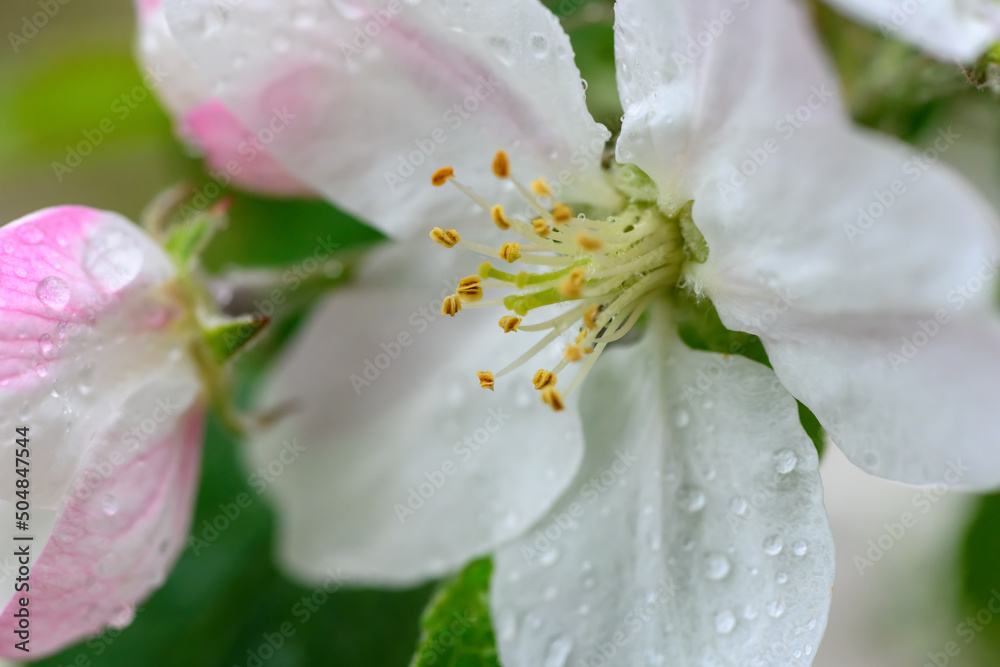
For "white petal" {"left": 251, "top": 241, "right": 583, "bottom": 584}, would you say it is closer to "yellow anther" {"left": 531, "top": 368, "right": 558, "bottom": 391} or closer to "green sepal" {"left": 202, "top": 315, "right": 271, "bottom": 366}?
"yellow anther" {"left": 531, "top": 368, "right": 558, "bottom": 391}

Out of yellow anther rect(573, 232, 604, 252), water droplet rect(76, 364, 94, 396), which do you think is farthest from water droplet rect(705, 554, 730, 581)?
water droplet rect(76, 364, 94, 396)

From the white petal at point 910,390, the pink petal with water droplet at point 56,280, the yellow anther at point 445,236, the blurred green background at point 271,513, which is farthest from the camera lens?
the blurred green background at point 271,513

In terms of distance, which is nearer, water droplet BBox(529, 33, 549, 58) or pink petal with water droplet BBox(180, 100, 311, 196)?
water droplet BBox(529, 33, 549, 58)

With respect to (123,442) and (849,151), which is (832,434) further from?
(123,442)

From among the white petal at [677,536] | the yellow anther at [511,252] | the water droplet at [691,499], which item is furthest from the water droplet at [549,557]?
the yellow anther at [511,252]

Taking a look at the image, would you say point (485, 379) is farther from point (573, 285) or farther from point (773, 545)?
point (773, 545)

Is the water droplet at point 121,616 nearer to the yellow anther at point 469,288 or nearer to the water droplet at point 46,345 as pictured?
the water droplet at point 46,345
